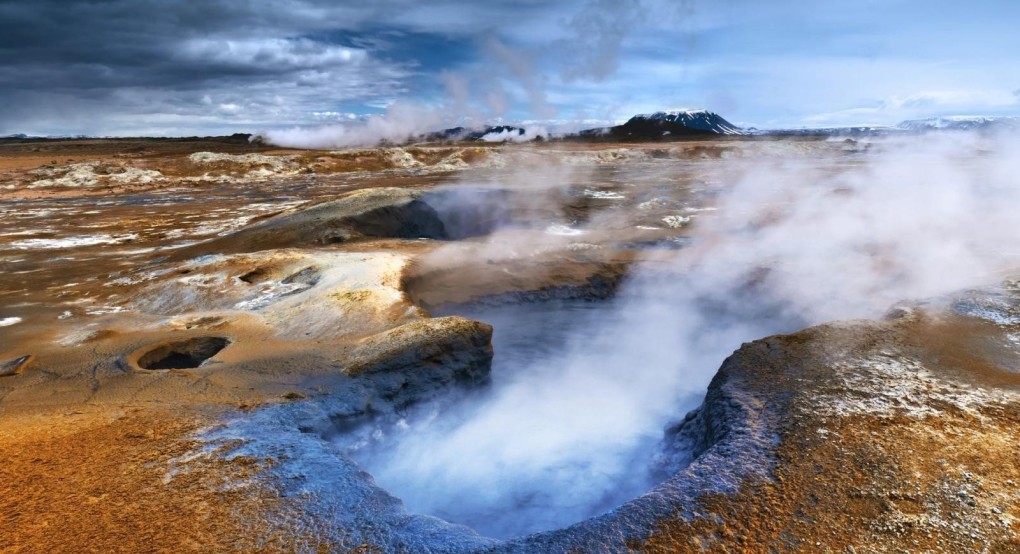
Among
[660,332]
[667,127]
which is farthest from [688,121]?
[660,332]

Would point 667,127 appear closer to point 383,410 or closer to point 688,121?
point 688,121

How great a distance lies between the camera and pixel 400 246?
11711 millimetres

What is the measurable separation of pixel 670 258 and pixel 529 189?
342 inches

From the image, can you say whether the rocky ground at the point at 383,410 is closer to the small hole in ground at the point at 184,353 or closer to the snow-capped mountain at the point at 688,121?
the small hole in ground at the point at 184,353

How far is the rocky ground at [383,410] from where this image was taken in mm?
3277

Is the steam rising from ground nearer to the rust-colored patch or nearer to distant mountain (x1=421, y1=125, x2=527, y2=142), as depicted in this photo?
the rust-colored patch

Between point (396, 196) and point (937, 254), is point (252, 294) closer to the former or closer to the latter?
point (396, 196)

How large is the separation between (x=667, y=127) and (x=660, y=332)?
108 meters

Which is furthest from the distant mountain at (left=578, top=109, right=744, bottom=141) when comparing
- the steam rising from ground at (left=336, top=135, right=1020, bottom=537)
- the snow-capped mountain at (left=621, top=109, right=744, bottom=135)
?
the steam rising from ground at (left=336, top=135, right=1020, bottom=537)

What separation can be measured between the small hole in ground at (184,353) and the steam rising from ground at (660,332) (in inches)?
118

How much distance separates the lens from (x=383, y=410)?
5688mm

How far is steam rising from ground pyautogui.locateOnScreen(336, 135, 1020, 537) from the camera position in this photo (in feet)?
17.2

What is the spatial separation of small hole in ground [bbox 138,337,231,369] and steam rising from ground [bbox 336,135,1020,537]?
2.99 metres

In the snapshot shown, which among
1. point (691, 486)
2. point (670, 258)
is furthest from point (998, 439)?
point (670, 258)
